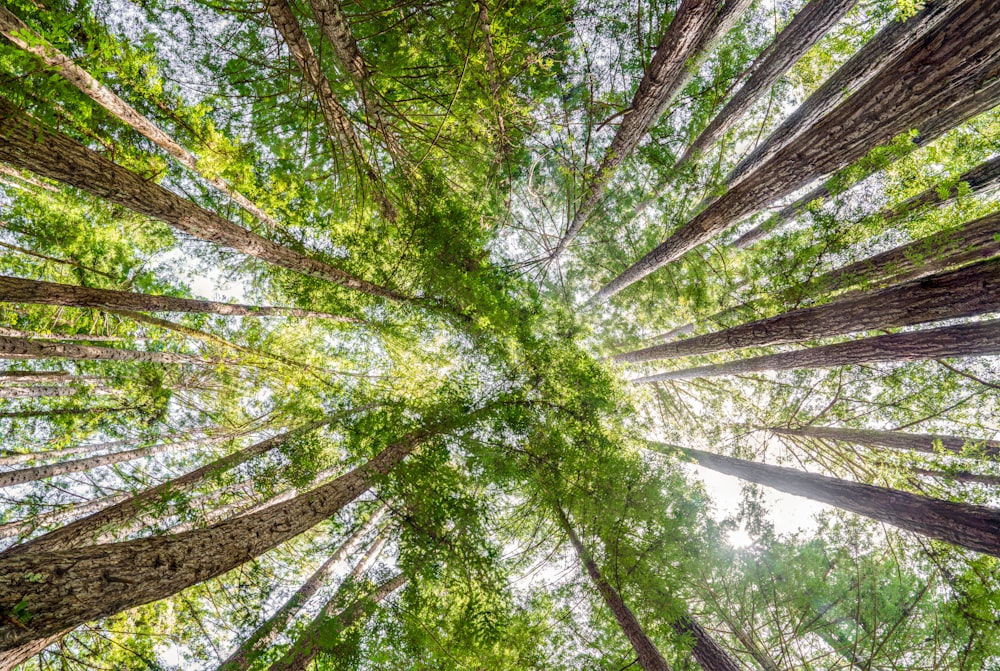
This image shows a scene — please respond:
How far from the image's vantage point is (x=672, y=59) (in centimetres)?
357

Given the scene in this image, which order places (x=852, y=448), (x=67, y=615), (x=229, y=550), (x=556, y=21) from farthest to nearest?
(x=852, y=448)
(x=556, y=21)
(x=229, y=550)
(x=67, y=615)

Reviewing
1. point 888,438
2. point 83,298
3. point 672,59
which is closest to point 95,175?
point 83,298

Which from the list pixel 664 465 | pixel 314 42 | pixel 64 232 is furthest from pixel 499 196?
pixel 64 232

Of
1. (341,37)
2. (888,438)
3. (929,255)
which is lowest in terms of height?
(888,438)

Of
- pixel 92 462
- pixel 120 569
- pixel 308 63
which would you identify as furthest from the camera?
pixel 92 462

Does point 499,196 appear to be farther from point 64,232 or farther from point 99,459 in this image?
point 99,459

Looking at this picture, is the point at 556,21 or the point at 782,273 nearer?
the point at 556,21

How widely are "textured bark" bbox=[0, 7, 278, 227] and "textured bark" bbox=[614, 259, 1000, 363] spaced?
6.91 meters

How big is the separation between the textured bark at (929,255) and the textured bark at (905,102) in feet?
3.67

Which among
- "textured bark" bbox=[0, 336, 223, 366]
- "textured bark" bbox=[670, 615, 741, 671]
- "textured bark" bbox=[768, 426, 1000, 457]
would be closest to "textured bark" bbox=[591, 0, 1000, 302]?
"textured bark" bbox=[768, 426, 1000, 457]

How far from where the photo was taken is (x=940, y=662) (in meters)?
4.16

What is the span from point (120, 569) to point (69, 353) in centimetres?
565

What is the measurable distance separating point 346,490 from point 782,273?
624 cm

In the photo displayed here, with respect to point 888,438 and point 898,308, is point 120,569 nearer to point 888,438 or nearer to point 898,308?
point 898,308
